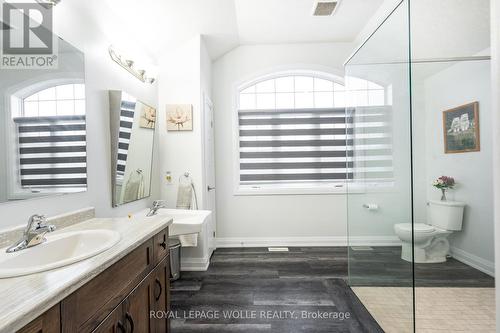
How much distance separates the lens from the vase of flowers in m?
2.50

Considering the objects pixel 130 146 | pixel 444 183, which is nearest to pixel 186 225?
pixel 130 146

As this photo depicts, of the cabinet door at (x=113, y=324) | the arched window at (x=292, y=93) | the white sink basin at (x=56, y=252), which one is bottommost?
the cabinet door at (x=113, y=324)

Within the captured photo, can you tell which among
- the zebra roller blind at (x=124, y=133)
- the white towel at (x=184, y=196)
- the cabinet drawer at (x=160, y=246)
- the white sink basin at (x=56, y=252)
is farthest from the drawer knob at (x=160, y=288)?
the white towel at (x=184, y=196)

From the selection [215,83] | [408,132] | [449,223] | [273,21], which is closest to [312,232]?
[449,223]

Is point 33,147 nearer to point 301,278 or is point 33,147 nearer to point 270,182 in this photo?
point 301,278

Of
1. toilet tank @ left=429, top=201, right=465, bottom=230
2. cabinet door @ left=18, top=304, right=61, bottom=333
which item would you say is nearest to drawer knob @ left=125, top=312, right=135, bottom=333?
cabinet door @ left=18, top=304, right=61, bottom=333

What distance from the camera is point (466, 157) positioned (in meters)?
2.44

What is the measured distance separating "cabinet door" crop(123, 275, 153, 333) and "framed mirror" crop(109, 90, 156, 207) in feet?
2.93

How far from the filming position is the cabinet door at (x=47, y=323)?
589mm

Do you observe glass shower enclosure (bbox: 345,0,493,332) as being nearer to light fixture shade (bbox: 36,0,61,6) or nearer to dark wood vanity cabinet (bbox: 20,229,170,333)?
dark wood vanity cabinet (bbox: 20,229,170,333)

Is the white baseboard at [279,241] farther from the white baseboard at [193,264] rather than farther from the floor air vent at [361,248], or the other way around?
the floor air vent at [361,248]

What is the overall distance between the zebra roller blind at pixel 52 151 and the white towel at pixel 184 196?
1.19m

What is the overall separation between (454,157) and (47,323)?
330 cm

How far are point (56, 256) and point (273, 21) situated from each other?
3047mm
